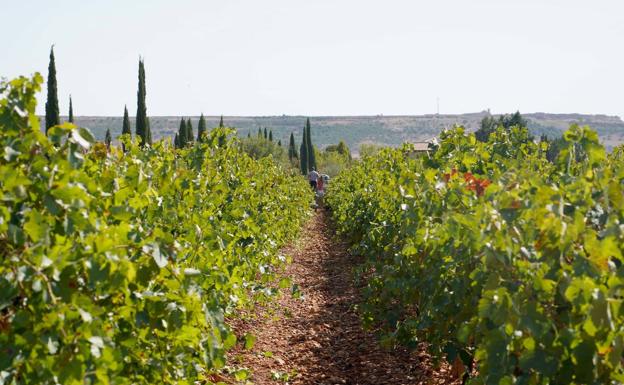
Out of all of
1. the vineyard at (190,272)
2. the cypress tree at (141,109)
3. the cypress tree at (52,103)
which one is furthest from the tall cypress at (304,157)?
the vineyard at (190,272)

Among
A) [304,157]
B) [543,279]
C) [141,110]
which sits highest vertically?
[141,110]

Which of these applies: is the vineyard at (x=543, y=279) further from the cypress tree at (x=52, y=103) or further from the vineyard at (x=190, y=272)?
the cypress tree at (x=52, y=103)

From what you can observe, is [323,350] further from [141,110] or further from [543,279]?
[141,110]

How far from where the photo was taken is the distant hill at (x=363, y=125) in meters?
159

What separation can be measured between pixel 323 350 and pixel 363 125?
6531 inches

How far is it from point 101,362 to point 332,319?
6132mm

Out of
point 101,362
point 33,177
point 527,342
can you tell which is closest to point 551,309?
point 527,342

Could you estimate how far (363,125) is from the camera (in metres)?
172

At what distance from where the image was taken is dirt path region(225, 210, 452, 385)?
6211 millimetres

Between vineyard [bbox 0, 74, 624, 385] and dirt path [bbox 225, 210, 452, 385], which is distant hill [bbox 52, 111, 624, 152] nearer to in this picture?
dirt path [bbox 225, 210, 452, 385]

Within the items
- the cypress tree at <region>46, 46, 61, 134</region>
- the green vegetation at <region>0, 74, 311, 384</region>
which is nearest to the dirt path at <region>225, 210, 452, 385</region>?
the green vegetation at <region>0, 74, 311, 384</region>

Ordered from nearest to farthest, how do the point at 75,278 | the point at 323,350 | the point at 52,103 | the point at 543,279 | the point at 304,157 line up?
the point at 75,278, the point at 543,279, the point at 323,350, the point at 52,103, the point at 304,157

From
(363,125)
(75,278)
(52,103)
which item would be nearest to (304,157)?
(52,103)

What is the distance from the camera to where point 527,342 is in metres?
2.83
